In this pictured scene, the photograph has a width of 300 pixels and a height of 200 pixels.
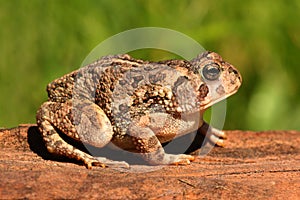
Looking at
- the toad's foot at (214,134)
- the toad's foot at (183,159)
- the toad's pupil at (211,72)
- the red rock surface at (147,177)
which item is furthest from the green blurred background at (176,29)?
the toad's foot at (183,159)

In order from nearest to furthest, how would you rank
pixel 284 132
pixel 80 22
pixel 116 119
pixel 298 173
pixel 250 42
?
pixel 298 173 → pixel 116 119 → pixel 284 132 → pixel 80 22 → pixel 250 42

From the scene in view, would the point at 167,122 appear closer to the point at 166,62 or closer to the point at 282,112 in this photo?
the point at 166,62

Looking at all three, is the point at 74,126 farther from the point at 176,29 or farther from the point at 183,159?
the point at 176,29

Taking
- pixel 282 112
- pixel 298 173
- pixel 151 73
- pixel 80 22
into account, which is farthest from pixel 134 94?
pixel 282 112

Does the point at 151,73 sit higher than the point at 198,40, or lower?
lower

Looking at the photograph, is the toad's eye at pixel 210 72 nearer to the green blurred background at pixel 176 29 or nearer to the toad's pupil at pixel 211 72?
the toad's pupil at pixel 211 72

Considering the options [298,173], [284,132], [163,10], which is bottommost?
[298,173]
